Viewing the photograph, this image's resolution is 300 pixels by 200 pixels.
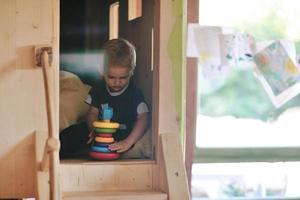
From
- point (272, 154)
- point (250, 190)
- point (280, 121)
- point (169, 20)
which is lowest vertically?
point (250, 190)

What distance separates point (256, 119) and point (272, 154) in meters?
0.14

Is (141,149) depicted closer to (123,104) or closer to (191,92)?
(123,104)

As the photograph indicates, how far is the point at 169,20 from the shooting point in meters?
1.16

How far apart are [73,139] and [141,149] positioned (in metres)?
0.17

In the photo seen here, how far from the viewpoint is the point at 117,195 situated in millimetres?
1090

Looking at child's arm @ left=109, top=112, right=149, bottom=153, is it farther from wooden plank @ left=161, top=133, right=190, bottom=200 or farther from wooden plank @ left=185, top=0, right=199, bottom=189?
wooden plank @ left=185, top=0, right=199, bottom=189

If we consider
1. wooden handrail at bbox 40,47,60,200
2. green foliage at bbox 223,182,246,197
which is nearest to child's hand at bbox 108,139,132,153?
wooden handrail at bbox 40,47,60,200

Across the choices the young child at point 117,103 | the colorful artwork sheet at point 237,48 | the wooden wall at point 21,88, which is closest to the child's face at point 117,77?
the young child at point 117,103

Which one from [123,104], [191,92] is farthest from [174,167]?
[191,92]

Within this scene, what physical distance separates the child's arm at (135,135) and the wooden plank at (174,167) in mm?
103

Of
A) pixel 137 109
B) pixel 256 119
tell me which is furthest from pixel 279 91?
pixel 137 109

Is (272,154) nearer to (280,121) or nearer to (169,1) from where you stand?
(280,121)

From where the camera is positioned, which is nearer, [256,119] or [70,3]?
[70,3]

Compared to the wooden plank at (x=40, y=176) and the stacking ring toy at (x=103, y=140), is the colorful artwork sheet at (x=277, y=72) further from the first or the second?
the wooden plank at (x=40, y=176)
